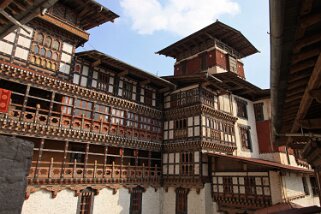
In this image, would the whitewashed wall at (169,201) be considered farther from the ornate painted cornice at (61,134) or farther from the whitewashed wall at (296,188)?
the whitewashed wall at (296,188)

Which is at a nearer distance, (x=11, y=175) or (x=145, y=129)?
(x=11, y=175)

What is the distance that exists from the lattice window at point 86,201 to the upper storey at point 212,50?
19.2 meters

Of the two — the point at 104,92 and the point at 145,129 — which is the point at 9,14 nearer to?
the point at 104,92

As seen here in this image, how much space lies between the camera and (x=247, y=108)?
29.7 m

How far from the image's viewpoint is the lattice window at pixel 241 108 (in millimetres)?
28438

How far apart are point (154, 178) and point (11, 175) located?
21.8 meters

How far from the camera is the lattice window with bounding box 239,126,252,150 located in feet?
89.5

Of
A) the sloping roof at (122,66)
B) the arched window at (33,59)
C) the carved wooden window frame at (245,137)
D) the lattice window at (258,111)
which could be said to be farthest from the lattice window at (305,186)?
the arched window at (33,59)

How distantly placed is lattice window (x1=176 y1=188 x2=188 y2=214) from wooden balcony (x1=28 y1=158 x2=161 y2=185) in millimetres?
2475

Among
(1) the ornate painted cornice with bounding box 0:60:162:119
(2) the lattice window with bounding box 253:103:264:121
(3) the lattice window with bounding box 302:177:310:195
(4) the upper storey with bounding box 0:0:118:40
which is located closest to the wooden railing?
(1) the ornate painted cornice with bounding box 0:60:162:119

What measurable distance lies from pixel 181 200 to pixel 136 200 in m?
4.24

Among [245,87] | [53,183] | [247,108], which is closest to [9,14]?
[53,183]

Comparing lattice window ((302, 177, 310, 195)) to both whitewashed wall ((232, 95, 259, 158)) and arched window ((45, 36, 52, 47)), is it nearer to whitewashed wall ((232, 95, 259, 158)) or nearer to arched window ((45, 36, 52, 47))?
whitewashed wall ((232, 95, 259, 158))

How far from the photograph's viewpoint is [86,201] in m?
18.5
